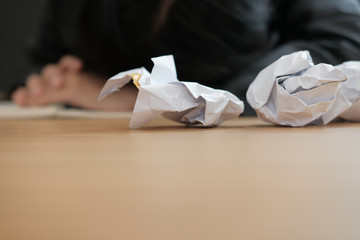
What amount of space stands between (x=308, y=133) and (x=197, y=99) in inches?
4.6

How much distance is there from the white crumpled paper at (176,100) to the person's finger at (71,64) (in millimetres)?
779

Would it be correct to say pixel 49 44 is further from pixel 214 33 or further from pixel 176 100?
pixel 176 100

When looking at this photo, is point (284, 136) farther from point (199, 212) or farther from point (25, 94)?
point (25, 94)

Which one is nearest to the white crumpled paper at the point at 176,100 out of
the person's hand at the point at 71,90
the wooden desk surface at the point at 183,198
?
the wooden desk surface at the point at 183,198

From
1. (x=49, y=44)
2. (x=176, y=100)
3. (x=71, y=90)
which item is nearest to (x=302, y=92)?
(x=176, y=100)

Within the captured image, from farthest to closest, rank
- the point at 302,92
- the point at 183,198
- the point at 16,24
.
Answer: the point at 16,24, the point at 302,92, the point at 183,198

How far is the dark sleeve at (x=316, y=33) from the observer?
0.78 m

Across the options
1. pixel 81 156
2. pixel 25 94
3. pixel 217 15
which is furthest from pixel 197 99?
pixel 25 94

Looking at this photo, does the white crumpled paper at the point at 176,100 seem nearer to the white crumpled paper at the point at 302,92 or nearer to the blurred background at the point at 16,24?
the white crumpled paper at the point at 302,92

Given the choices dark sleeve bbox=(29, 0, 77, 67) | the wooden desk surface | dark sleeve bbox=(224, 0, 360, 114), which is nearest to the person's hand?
dark sleeve bbox=(29, 0, 77, 67)

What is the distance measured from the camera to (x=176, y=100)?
41cm

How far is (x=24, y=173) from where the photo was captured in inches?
7.7

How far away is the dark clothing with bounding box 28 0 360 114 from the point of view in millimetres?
812

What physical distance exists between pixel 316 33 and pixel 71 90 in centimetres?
63
